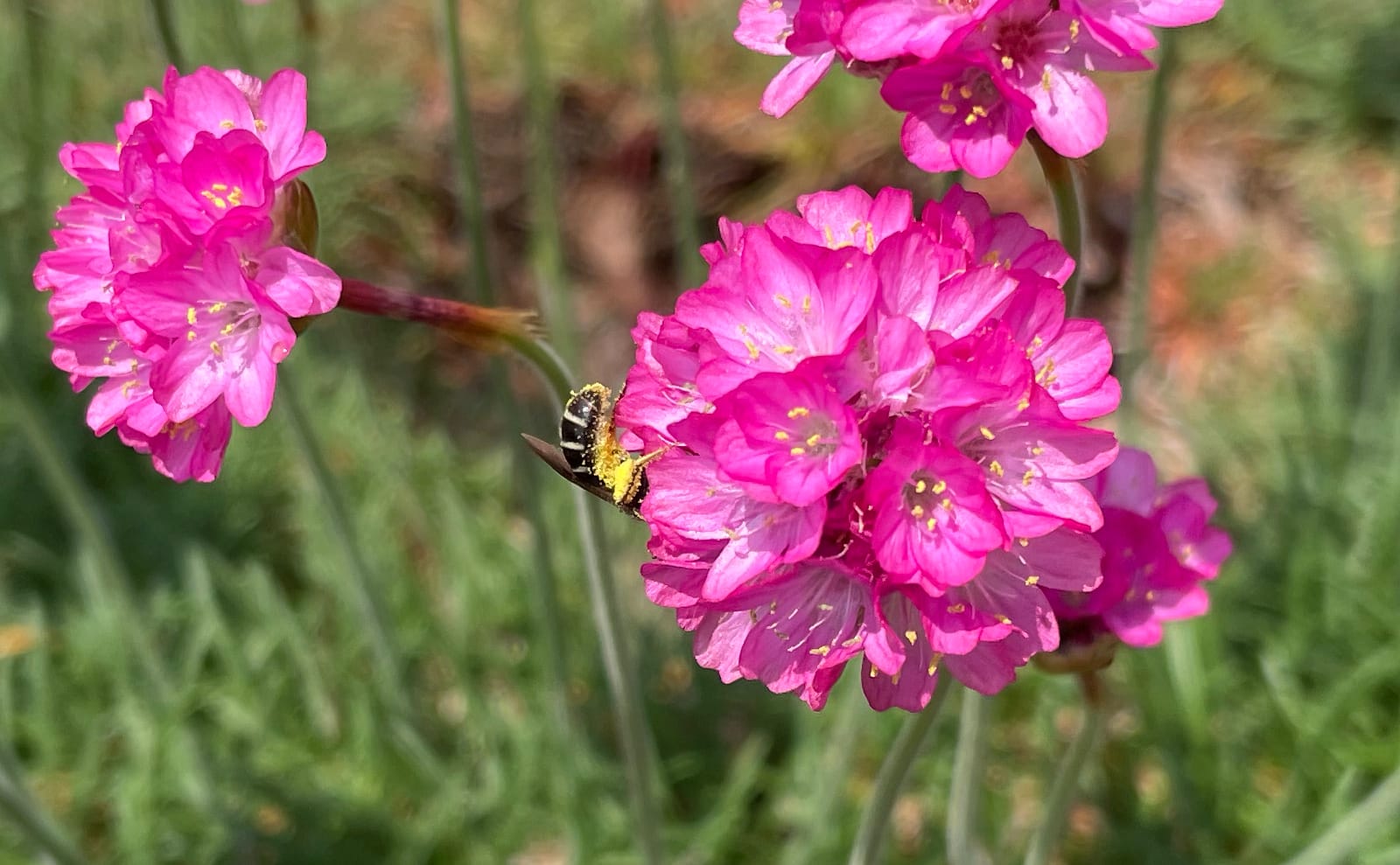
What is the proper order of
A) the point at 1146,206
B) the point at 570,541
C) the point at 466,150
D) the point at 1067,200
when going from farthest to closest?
the point at 570,541 → the point at 1146,206 → the point at 466,150 → the point at 1067,200

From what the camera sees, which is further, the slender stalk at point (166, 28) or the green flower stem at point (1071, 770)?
the slender stalk at point (166, 28)

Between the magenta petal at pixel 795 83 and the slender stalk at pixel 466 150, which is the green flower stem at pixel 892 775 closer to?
the magenta petal at pixel 795 83

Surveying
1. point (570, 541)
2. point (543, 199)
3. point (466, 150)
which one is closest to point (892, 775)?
point (466, 150)

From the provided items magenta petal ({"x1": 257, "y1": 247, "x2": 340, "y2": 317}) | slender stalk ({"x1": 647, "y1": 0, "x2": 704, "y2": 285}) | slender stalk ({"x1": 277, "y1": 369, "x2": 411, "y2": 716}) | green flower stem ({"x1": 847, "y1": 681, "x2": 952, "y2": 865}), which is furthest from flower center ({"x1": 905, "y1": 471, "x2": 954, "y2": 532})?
slender stalk ({"x1": 647, "y1": 0, "x2": 704, "y2": 285})

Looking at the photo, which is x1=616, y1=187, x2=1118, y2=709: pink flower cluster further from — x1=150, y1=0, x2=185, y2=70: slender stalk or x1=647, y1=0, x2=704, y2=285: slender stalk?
x1=647, y1=0, x2=704, y2=285: slender stalk

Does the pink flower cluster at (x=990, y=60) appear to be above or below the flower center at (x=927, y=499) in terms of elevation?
above

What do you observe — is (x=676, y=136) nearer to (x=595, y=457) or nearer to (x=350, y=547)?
(x=350, y=547)

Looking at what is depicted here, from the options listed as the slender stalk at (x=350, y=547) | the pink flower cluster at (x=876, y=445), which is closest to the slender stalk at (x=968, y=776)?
the pink flower cluster at (x=876, y=445)
